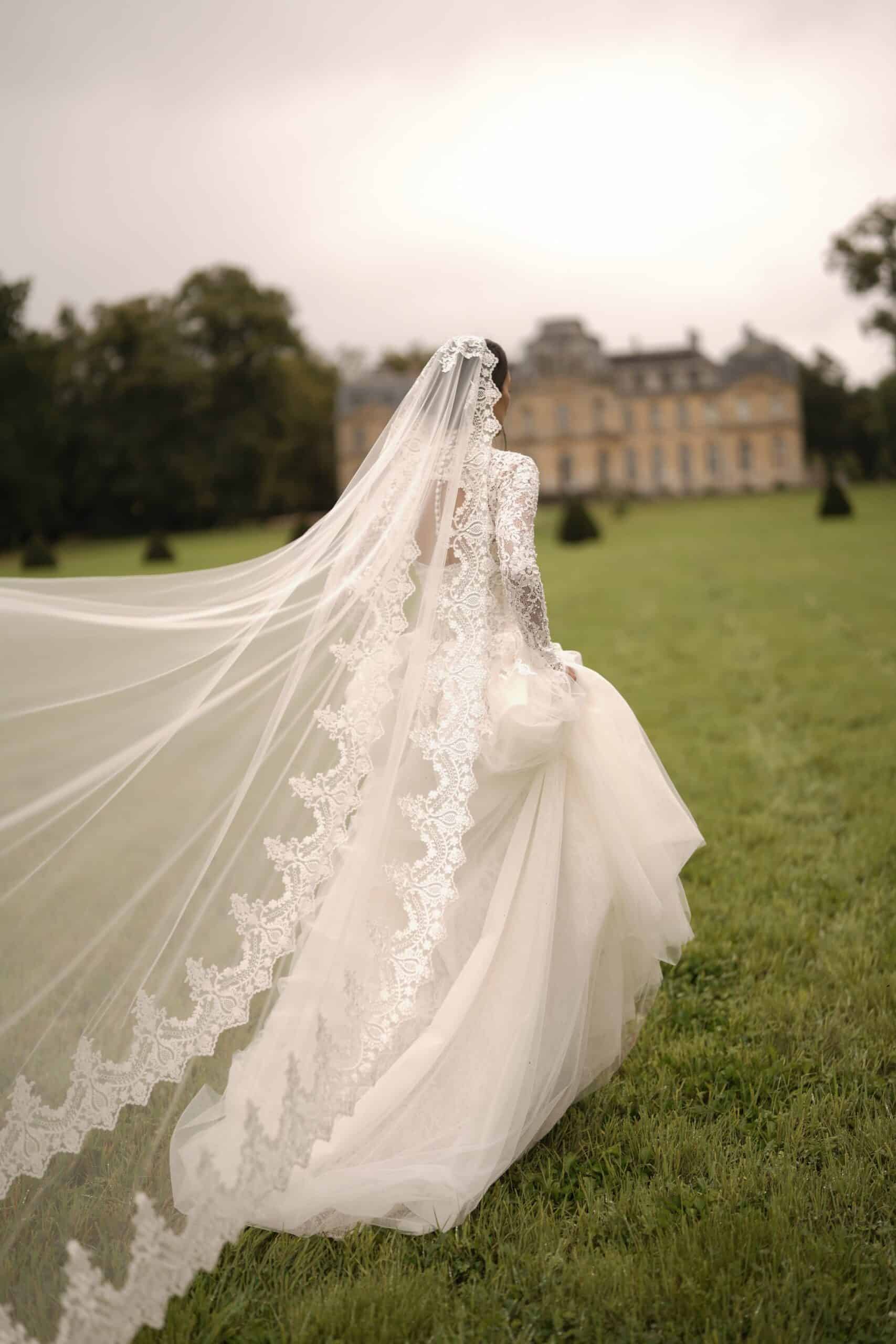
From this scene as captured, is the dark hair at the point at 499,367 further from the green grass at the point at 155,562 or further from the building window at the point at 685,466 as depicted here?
the building window at the point at 685,466

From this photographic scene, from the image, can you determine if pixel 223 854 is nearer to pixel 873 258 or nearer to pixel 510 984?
pixel 510 984

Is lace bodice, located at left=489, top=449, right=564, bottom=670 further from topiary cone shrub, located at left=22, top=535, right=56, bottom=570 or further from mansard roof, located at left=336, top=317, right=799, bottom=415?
mansard roof, located at left=336, top=317, right=799, bottom=415

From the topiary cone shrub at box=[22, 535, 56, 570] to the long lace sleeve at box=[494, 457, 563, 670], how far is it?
25681mm

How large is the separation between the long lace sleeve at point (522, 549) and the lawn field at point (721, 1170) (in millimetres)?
1548

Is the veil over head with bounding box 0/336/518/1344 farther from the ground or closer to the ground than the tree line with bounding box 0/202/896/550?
closer to the ground

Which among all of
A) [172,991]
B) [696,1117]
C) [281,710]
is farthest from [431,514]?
[696,1117]

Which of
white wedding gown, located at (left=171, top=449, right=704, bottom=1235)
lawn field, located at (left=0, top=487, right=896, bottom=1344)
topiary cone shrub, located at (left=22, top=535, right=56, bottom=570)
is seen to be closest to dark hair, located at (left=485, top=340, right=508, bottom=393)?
white wedding gown, located at (left=171, top=449, right=704, bottom=1235)

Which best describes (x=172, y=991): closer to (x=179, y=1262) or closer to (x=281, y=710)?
(x=179, y=1262)

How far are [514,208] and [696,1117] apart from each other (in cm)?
2984

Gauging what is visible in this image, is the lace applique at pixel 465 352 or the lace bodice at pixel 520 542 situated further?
the lace applique at pixel 465 352

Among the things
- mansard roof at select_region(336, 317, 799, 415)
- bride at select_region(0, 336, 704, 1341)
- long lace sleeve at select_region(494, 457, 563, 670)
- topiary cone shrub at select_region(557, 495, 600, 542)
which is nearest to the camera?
bride at select_region(0, 336, 704, 1341)

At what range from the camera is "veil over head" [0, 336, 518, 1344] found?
7.47ft

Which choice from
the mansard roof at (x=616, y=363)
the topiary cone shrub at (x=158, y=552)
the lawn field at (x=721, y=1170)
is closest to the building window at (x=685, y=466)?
the mansard roof at (x=616, y=363)

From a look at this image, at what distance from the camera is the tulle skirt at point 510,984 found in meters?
2.48
